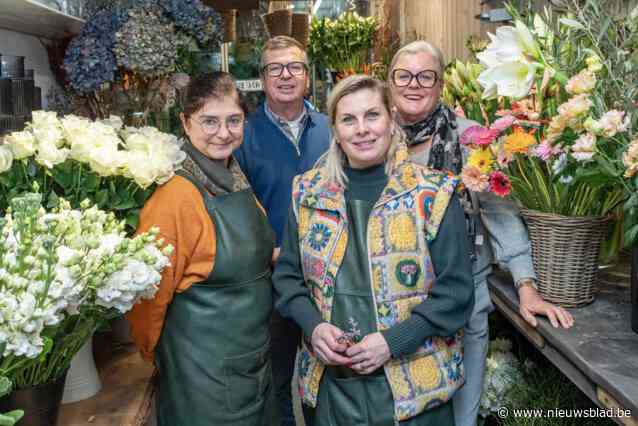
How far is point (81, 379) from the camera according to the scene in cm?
167

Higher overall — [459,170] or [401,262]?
[459,170]

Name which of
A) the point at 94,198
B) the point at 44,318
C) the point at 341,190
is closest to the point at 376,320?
the point at 341,190

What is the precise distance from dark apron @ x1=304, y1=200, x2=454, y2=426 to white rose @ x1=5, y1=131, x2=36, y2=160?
77cm

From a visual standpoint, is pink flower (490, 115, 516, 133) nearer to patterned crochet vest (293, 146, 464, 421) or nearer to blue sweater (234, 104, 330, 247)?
patterned crochet vest (293, 146, 464, 421)

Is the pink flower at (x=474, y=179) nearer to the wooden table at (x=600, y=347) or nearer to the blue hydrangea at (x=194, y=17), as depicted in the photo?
the wooden table at (x=600, y=347)

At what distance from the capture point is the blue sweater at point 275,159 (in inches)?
96.8

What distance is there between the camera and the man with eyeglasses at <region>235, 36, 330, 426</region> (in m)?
2.46

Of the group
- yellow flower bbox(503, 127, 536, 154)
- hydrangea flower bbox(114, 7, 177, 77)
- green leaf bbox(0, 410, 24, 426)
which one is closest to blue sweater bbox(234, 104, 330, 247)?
hydrangea flower bbox(114, 7, 177, 77)

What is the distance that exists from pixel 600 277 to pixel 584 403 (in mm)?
457

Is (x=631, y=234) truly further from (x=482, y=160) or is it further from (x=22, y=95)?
(x=22, y=95)

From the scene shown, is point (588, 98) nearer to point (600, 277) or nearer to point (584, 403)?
point (600, 277)

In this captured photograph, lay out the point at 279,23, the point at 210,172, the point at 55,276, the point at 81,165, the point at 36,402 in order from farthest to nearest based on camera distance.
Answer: the point at 279,23 → the point at 210,172 → the point at 81,165 → the point at 36,402 → the point at 55,276

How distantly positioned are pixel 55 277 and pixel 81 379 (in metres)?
0.80

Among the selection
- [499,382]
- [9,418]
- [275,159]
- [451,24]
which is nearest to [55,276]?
[9,418]
